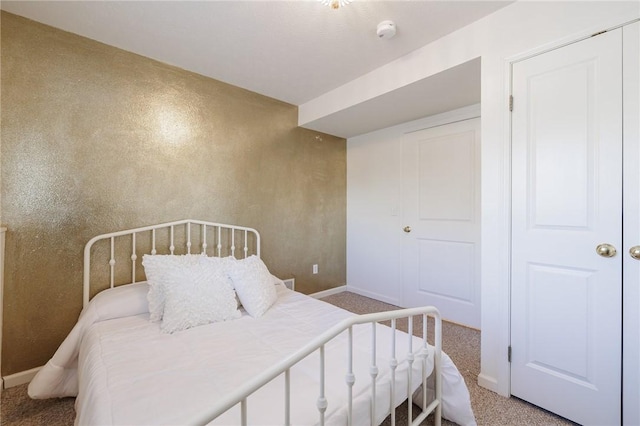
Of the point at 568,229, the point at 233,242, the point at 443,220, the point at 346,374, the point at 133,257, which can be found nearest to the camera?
the point at 346,374

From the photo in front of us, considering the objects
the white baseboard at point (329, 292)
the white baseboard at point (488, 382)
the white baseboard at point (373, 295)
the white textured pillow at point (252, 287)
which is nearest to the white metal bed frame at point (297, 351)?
the white baseboard at point (488, 382)

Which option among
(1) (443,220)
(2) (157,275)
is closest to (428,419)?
(2) (157,275)

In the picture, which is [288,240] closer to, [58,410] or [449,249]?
[449,249]

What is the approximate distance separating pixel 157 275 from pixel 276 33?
5.69ft

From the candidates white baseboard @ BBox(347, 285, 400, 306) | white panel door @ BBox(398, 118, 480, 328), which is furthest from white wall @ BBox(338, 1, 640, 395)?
white baseboard @ BBox(347, 285, 400, 306)

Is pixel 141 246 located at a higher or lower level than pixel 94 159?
lower

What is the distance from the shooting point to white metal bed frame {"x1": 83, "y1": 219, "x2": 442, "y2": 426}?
0.67 meters

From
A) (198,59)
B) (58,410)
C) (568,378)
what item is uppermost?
(198,59)

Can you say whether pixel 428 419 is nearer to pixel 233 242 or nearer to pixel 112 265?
pixel 233 242

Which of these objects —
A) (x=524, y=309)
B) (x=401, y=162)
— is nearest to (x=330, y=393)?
(x=524, y=309)

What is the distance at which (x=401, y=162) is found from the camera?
125 inches

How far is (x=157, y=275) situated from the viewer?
5.53 feet

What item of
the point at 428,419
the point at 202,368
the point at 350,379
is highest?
the point at 350,379

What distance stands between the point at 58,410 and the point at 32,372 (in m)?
0.51
